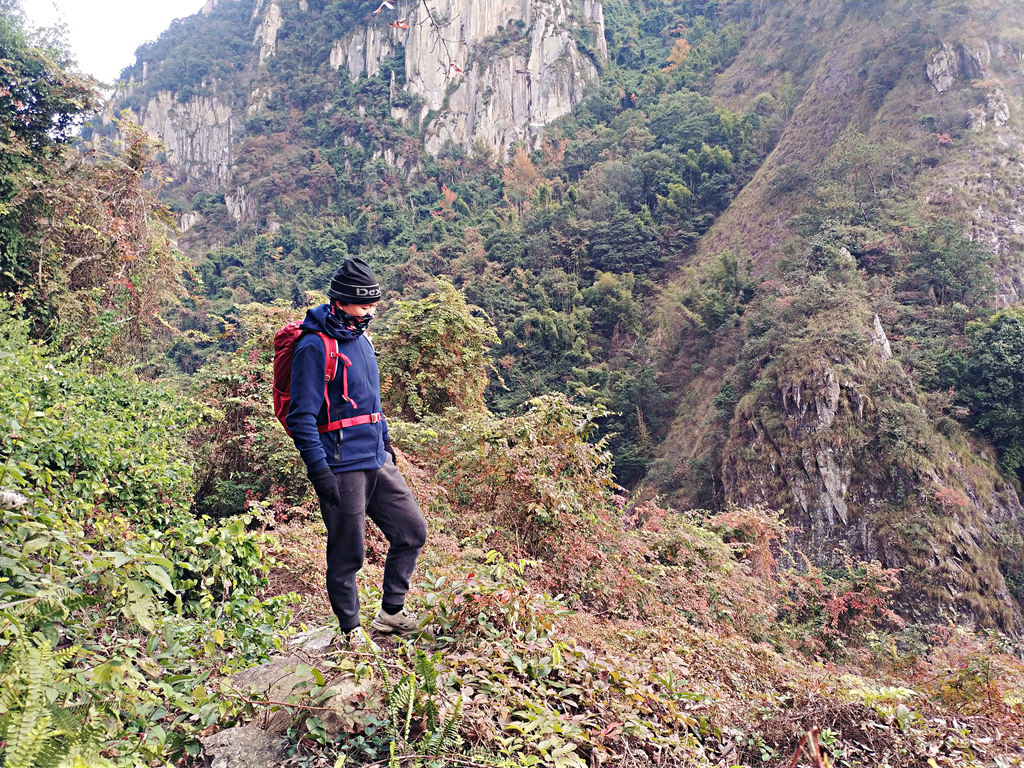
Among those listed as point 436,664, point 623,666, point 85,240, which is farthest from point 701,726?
point 85,240

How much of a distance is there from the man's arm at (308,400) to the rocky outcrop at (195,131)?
233 feet

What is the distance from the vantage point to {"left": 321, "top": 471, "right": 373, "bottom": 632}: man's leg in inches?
103

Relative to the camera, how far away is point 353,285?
8.72 ft

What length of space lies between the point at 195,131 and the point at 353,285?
3093 inches

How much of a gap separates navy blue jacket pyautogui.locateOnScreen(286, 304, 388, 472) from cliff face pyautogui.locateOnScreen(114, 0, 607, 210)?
177 feet

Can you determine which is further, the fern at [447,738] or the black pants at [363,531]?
the black pants at [363,531]

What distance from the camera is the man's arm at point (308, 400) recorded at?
250 cm

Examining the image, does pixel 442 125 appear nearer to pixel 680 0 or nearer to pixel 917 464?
pixel 680 0

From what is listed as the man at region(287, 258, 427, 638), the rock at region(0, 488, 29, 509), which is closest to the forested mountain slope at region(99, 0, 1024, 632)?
the man at region(287, 258, 427, 638)

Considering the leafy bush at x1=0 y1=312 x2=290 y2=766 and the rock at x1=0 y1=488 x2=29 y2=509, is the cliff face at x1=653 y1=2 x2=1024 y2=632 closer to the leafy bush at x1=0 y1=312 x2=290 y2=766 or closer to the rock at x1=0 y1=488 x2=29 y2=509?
the leafy bush at x1=0 y1=312 x2=290 y2=766

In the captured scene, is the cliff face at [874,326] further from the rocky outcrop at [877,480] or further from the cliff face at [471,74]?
the cliff face at [471,74]

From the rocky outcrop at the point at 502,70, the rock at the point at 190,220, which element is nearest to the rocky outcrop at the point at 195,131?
the rock at the point at 190,220

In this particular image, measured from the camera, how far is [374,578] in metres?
4.34

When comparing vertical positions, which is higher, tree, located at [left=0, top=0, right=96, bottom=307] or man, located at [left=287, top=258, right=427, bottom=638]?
tree, located at [left=0, top=0, right=96, bottom=307]
